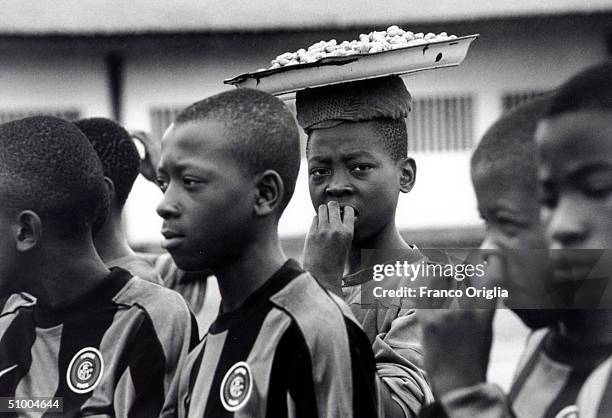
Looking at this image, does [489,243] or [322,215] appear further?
[322,215]

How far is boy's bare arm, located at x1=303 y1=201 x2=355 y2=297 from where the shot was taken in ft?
7.14

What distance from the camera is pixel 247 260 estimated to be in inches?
84.9

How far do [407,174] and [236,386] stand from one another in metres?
0.62

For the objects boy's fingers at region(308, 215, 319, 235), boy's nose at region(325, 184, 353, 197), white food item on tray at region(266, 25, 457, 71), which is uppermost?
white food item on tray at region(266, 25, 457, 71)

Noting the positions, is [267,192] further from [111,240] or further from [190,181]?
[111,240]

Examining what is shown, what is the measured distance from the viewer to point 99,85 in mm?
2775

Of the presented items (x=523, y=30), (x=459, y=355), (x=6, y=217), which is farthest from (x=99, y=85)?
(x=459, y=355)

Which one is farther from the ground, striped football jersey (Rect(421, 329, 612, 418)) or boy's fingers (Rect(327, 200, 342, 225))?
boy's fingers (Rect(327, 200, 342, 225))

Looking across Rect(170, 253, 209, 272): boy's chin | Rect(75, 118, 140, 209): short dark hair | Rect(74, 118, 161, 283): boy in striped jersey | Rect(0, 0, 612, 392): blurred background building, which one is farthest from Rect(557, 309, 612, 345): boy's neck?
Rect(75, 118, 140, 209): short dark hair

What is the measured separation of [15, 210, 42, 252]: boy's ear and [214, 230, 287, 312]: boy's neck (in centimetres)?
50

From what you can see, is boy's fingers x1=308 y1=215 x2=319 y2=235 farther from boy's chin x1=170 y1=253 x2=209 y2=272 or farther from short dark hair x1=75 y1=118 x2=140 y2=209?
short dark hair x1=75 y1=118 x2=140 y2=209

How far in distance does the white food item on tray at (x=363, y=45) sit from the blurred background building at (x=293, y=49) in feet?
0.18

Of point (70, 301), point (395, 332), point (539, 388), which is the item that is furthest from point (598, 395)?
point (70, 301)

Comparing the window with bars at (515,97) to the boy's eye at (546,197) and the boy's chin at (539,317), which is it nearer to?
the boy's eye at (546,197)
